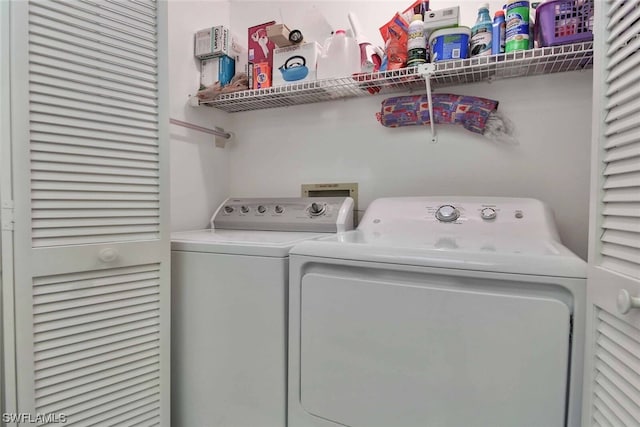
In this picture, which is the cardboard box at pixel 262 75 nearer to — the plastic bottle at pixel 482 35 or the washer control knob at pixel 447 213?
the plastic bottle at pixel 482 35

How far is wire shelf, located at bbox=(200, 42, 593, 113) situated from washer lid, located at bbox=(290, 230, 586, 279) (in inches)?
28.1

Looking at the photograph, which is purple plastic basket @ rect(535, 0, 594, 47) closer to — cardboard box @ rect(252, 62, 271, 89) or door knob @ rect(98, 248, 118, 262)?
cardboard box @ rect(252, 62, 271, 89)

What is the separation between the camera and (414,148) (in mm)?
1776

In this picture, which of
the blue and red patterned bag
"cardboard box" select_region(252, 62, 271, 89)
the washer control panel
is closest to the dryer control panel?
the washer control panel

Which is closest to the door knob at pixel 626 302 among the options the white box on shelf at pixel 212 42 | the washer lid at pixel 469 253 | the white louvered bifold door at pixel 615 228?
the white louvered bifold door at pixel 615 228

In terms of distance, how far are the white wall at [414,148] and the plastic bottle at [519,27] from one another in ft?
0.95

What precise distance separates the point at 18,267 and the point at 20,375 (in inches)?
12.2

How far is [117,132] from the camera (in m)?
1.17

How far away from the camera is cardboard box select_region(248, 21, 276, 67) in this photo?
1892 millimetres

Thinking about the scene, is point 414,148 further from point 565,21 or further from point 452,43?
point 565,21

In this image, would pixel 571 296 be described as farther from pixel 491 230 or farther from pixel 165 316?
pixel 165 316

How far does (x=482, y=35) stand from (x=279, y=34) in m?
0.98

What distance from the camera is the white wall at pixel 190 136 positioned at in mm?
1837

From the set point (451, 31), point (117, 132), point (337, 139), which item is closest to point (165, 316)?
point (117, 132)
